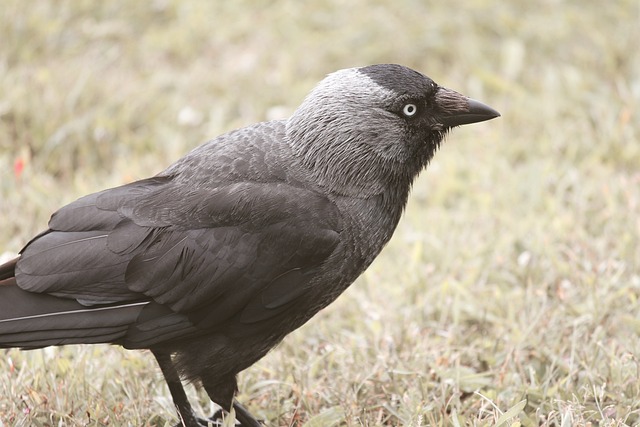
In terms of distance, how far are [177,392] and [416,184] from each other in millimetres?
2607

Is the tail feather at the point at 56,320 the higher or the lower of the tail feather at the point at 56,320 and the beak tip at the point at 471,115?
the lower

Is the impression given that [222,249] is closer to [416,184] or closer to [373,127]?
[373,127]

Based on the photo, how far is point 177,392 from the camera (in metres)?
3.69

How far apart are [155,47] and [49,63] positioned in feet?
2.99

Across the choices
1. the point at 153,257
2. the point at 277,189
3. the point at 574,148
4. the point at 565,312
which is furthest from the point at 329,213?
the point at 574,148

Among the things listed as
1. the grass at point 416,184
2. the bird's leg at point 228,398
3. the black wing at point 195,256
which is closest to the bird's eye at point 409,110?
the black wing at point 195,256

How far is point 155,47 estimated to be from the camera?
7172mm

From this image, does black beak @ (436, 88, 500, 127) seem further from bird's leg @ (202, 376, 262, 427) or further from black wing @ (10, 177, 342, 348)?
bird's leg @ (202, 376, 262, 427)

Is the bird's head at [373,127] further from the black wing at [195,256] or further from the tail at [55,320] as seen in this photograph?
the tail at [55,320]

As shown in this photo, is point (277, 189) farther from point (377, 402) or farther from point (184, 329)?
point (377, 402)

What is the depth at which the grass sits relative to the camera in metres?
3.79

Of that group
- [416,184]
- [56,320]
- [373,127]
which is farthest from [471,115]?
[416,184]

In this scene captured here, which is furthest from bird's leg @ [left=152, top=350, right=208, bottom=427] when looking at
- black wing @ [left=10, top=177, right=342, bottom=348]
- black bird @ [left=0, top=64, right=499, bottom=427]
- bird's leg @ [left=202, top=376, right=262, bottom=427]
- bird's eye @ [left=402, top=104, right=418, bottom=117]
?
bird's eye @ [left=402, top=104, right=418, bottom=117]

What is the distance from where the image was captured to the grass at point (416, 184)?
3.79m
